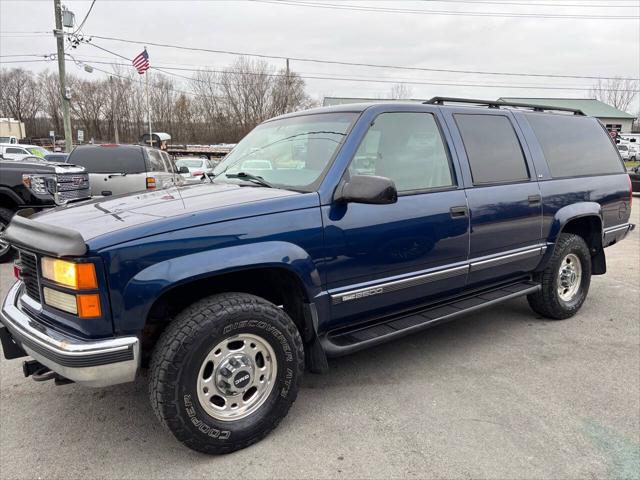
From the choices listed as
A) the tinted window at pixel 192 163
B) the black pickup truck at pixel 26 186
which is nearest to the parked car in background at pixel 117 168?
the black pickup truck at pixel 26 186

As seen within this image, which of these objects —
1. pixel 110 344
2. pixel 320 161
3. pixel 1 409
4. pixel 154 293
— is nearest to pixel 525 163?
pixel 320 161

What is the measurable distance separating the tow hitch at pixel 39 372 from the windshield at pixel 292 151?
1.62 m

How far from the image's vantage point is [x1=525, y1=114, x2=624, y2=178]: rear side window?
13.9ft

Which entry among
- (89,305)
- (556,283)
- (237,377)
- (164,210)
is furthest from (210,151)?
(89,305)

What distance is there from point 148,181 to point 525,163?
6.91m

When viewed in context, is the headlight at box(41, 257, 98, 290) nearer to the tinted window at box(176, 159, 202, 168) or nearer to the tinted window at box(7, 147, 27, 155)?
the tinted window at box(176, 159, 202, 168)

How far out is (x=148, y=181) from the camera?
345 inches

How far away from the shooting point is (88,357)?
7.01 feet

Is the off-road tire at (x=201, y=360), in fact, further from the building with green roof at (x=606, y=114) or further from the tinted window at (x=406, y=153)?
the building with green roof at (x=606, y=114)

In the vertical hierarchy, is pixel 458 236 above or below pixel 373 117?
Result: below

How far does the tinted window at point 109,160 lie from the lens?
8914 millimetres

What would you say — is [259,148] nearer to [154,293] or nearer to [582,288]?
[154,293]

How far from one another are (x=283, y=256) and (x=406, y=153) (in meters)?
1.30

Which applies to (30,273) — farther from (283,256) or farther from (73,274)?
(283,256)
